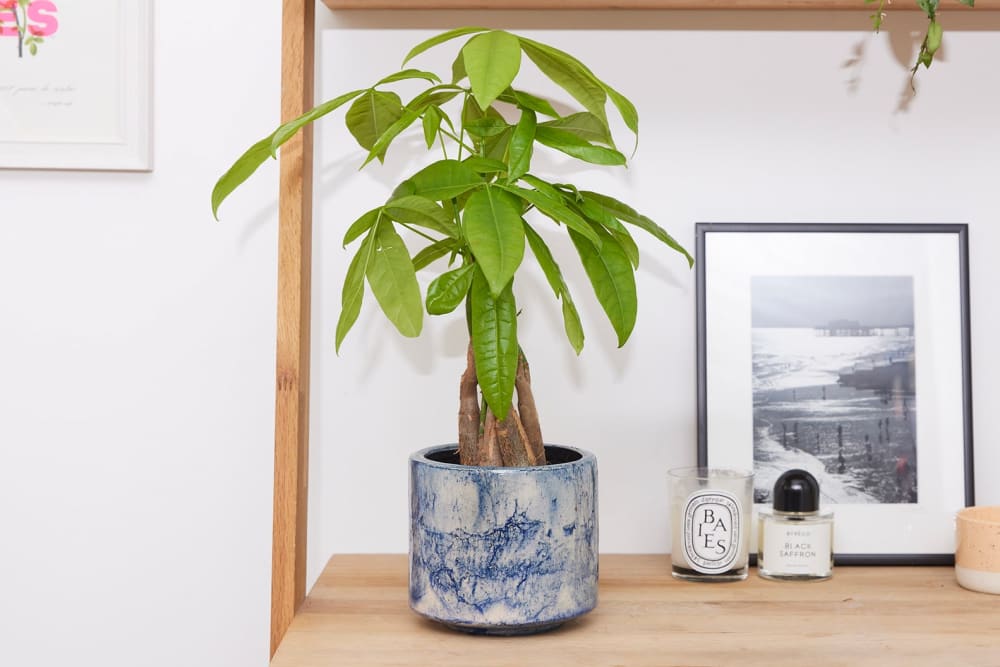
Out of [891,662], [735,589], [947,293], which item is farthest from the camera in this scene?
[947,293]

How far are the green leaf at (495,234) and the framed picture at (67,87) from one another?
548 mm

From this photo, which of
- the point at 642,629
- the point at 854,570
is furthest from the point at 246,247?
the point at 854,570

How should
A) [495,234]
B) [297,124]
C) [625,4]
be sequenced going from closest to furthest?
[495,234]
[297,124]
[625,4]

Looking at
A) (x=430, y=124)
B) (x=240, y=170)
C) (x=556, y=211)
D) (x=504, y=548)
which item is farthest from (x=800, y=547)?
(x=240, y=170)

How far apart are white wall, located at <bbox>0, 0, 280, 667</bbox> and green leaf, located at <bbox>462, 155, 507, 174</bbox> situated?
380 mm

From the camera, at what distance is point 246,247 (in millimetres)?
1110

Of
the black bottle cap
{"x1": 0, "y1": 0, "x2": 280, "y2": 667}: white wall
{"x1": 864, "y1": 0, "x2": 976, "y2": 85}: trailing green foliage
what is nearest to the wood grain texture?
{"x1": 864, "y1": 0, "x2": 976, "y2": 85}: trailing green foliage

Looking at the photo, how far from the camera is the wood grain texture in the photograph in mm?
1042

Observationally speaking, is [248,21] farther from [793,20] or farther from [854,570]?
[854,570]

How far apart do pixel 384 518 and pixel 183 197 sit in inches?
18.5

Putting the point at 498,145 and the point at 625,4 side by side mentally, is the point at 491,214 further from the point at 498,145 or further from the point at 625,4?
the point at 625,4

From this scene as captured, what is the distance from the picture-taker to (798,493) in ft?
3.26

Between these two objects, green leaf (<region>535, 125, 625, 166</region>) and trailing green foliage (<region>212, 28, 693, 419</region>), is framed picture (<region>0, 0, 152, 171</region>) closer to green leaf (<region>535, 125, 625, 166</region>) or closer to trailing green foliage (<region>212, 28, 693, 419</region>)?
trailing green foliage (<region>212, 28, 693, 419</region>)

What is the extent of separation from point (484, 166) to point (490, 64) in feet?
0.35
